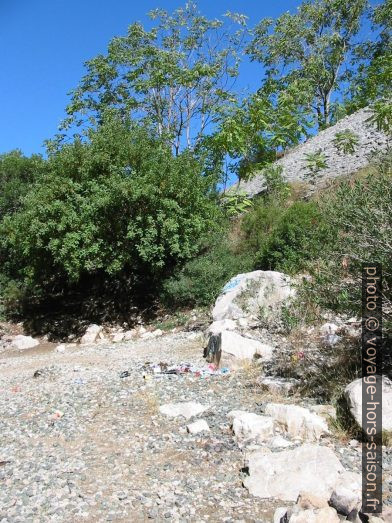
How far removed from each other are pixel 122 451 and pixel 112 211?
7.20m

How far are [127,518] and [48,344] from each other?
854cm

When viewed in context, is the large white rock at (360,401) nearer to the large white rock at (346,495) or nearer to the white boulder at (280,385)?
the large white rock at (346,495)

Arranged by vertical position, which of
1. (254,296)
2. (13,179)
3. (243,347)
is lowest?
(243,347)

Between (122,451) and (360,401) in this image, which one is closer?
(360,401)

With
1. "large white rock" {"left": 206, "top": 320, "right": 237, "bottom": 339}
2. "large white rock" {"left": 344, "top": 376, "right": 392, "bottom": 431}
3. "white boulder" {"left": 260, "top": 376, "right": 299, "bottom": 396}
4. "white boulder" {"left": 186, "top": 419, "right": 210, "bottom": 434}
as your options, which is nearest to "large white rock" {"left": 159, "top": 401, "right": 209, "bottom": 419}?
"white boulder" {"left": 186, "top": 419, "right": 210, "bottom": 434}

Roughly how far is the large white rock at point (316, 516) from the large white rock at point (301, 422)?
136cm

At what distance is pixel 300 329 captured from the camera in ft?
23.9

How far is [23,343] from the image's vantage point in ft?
37.7

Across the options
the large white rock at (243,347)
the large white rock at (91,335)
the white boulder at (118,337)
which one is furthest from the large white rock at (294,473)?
the large white rock at (91,335)

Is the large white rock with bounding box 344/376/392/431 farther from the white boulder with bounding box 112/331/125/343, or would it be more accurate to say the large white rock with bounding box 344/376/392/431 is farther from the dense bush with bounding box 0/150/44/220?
the dense bush with bounding box 0/150/44/220

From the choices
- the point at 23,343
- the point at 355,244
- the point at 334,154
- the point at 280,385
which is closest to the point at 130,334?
the point at 23,343

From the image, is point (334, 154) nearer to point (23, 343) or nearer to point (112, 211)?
point (112, 211)

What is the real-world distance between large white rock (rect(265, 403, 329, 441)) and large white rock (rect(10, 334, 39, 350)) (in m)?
8.30

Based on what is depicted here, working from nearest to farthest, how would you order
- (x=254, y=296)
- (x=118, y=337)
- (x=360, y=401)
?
(x=360, y=401) < (x=254, y=296) < (x=118, y=337)
